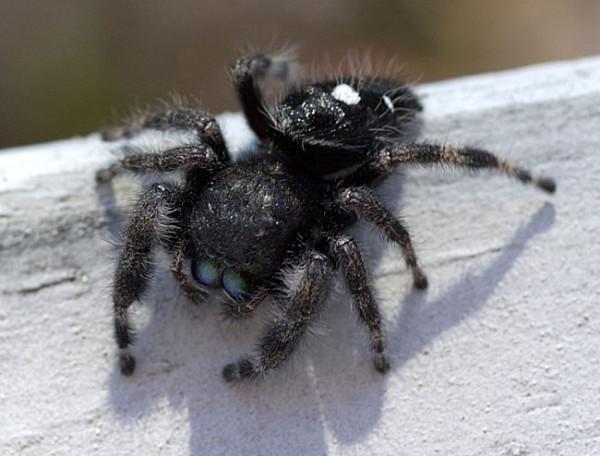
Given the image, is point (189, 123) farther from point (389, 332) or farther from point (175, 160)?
point (389, 332)

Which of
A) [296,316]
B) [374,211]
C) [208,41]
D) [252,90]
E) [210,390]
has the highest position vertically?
[252,90]

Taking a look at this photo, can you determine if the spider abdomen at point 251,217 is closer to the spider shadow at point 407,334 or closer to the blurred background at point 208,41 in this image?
the spider shadow at point 407,334

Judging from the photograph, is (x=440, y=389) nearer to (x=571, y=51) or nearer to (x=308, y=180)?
(x=308, y=180)

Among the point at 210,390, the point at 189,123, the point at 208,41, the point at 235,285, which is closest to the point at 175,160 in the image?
the point at 189,123

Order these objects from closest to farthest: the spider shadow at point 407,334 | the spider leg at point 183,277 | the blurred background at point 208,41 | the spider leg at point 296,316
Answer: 1. the spider leg at point 296,316
2. the spider leg at point 183,277
3. the spider shadow at point 407,334
4. the blurred background at point 208,41

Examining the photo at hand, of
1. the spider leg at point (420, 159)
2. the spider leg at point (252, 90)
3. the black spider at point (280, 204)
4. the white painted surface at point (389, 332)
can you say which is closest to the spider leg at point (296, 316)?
the black spider at point (280, 204)

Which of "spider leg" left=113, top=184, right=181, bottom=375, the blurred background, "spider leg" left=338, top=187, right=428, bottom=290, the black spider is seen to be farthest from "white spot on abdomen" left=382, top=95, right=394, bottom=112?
the blurred background

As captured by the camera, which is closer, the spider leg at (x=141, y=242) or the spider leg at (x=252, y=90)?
the spider leg at (x=141, y=242)
